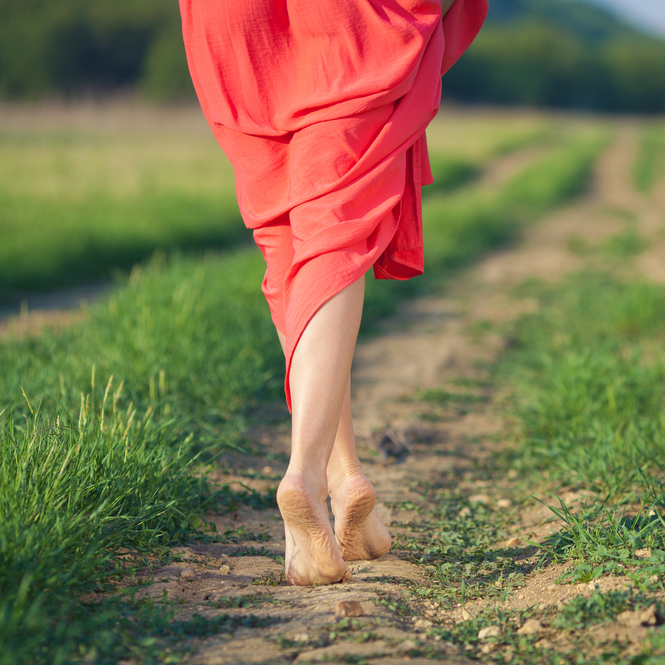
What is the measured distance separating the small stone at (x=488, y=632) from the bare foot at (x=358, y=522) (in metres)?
0.37

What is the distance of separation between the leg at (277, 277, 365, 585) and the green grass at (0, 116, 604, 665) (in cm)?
38

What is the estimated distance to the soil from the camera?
3.90 ft

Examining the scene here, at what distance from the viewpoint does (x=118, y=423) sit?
188 centimetres

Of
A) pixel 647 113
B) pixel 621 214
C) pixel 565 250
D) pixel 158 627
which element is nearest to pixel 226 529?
pixel 158 627

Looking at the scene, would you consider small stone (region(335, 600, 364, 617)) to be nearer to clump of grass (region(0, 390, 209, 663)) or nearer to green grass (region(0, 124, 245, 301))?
clump of grass (region(0, 390, 209, 663))

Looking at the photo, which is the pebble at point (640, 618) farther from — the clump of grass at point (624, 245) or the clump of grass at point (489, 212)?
the clump of grass at point (624, 245)

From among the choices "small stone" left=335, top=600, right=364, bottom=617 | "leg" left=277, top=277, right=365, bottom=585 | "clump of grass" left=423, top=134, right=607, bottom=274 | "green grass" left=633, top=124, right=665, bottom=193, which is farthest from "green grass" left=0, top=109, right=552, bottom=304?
"small stone" left=335, top=600, right=364, bottom=617

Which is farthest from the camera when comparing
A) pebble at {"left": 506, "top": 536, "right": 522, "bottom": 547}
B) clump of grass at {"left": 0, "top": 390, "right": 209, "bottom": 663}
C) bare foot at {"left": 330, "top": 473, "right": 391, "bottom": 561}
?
pebble at {"left": 506, "top": 536, "right": 522, "bottom": 547}

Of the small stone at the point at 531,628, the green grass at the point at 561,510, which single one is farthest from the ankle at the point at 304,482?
the small stone at the point at 531,628

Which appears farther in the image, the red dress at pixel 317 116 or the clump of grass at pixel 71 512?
the red dress at pixel 317 116

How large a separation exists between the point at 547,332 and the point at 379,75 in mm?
3305

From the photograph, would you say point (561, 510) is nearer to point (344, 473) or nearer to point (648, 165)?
point (344, 473)

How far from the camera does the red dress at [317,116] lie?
1411 mm

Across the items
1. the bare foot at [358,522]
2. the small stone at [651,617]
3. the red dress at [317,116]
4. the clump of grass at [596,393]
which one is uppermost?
the red dress at [317,116]
